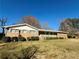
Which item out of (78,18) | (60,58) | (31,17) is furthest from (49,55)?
(78,18)

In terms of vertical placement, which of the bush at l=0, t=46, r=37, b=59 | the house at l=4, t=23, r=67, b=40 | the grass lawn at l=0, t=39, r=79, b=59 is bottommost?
the grass lawn at l=0, t=39, r=79, b=59

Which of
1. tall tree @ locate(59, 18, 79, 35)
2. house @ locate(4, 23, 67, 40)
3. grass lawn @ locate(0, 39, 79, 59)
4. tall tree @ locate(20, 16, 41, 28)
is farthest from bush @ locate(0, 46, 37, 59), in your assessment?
tall tree @ locate(59, 18, 79, 35)

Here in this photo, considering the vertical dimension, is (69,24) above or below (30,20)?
below

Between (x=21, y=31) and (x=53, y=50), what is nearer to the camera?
(x=53, y=50)

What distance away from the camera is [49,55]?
10812mm

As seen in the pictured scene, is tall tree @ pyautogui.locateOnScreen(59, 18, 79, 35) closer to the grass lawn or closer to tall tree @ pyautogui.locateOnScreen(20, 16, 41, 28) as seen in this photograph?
tall tree @ pyautogui.locateOnScreen(20, 16, 41, 28)

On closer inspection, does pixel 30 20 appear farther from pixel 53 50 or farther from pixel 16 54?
pixel 16 54

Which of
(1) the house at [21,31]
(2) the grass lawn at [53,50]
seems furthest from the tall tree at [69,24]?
(2) the grass lawn at [53,50]

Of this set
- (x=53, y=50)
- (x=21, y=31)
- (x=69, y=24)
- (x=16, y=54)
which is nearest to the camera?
(x=16, y=54)

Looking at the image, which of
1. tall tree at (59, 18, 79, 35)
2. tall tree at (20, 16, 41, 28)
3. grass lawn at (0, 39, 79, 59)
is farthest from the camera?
tall tree at (59, 18, 79, 35)

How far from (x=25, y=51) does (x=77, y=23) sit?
59.6 m

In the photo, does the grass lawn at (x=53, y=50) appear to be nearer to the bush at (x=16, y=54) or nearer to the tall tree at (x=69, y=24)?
the bush at (x=16, y=54)

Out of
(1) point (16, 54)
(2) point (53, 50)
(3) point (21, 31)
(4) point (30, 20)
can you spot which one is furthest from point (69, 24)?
(1) point (16, 54)

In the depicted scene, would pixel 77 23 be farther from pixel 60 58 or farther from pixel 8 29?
pixel 60 58
